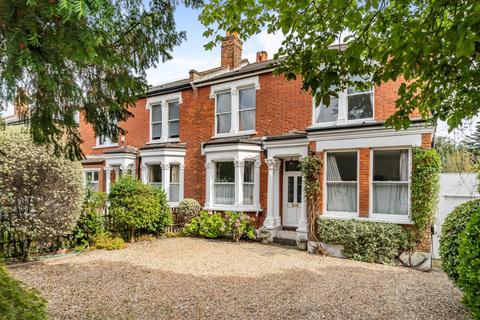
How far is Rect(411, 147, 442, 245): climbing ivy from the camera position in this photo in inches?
349

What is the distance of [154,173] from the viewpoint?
16.5m

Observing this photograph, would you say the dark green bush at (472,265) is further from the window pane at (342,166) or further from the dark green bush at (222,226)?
the dark green bush at (222,226)

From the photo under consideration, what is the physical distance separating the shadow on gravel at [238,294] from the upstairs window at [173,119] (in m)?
9.19

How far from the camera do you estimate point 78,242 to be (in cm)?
993

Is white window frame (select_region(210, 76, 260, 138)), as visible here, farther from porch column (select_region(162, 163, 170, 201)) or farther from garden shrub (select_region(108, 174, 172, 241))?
garden shrub (select_region(108, 174, 172, 241))

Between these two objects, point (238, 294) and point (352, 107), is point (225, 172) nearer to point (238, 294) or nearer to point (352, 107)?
point (352, 107)

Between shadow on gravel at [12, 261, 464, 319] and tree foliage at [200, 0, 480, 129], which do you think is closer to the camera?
tree foliage at [200, 0, 480, 129]

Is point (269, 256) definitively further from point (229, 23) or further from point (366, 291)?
point (229, 23)

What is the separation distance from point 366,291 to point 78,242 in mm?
8674

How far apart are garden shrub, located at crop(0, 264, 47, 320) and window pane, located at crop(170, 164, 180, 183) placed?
43.2 feet

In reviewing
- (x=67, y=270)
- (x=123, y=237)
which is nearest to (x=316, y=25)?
(x=67, y=270)

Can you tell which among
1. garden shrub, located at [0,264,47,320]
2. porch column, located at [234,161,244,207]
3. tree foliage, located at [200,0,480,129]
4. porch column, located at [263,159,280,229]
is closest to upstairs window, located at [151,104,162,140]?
porch column, located at [234,161,244,207]

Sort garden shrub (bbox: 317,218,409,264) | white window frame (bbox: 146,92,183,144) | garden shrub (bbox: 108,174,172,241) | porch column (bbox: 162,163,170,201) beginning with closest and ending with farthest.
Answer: garden shrub (bbox: 317,218,409,264)
garden shrub (bbox: 108,174,172,241)
porch column (bbox: 162,163,170,201)
white window frame (bbox: 146,92,183,144)

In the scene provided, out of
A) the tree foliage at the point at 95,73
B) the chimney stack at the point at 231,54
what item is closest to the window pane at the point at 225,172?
the chimney stack at the point at 231,54
